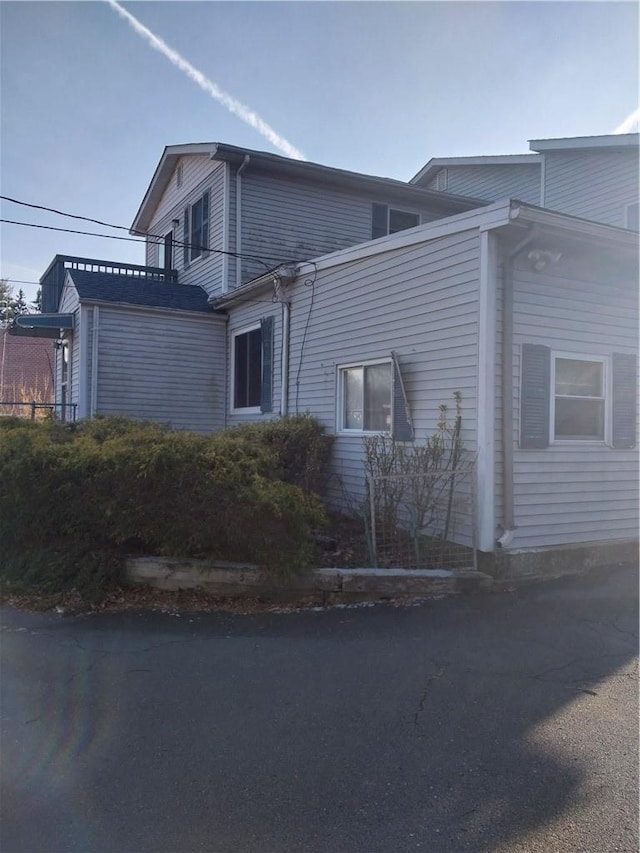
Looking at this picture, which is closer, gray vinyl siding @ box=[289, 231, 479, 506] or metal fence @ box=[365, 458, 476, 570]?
metal fence @ box=[365, 458, 476, 570]

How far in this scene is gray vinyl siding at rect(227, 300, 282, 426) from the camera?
12.0 meters

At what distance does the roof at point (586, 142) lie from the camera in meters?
13.9

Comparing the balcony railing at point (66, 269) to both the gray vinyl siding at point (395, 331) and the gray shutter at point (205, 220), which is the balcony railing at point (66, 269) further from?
the gray vinyl siding at point (395, 331)

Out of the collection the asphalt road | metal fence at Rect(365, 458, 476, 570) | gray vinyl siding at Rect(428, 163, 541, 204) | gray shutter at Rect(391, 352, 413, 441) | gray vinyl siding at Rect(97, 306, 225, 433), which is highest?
gray vinyl siding at Rect(428, 163, 541, 204)

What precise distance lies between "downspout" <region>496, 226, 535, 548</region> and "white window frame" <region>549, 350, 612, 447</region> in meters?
0.74

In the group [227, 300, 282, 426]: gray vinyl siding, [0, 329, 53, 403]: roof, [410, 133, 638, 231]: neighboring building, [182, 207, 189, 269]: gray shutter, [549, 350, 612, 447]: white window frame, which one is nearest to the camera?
[549, 350, 612, 447]: white window frame

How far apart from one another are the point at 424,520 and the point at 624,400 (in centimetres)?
297

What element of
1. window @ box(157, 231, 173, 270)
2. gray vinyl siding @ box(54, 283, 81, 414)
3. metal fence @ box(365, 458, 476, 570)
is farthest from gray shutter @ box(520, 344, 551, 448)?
window @ box(157, 231, 173, 270)

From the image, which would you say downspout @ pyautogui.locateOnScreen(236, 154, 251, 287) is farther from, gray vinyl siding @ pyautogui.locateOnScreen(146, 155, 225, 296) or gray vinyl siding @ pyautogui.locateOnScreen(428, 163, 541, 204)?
gray vinyl siding @ pyautogui.locateOnScreen(428, 163, 541, 204)

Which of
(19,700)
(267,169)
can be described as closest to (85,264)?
(267,169)

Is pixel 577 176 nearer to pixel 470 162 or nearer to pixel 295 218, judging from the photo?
pixel 470 162

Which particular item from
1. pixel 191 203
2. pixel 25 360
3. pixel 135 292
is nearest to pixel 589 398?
pixel 135 292

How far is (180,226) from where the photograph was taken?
1681 centimetres

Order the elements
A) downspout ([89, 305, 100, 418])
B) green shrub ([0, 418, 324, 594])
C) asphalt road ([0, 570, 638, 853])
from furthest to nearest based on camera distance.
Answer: downspout ([89, 305, 100, 418]), green shrub ([0, 418, 324, 594]), asphalt road ([0, 570, 638, 853])
